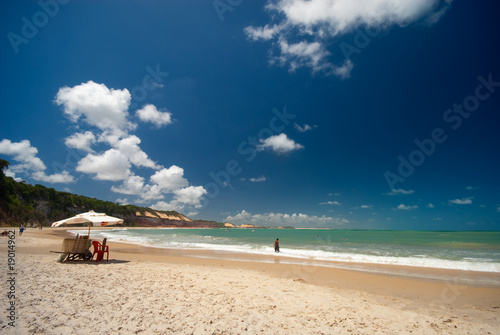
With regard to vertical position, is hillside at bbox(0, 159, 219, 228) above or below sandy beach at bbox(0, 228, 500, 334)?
above

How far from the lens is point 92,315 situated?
15.9ft

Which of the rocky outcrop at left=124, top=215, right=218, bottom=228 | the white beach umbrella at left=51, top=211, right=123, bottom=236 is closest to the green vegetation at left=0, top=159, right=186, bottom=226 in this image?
the rocky outcrop at left=124, top=215, right=218, bottom=228

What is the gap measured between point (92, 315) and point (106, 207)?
125 meters

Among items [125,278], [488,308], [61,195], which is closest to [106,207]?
[61,195]

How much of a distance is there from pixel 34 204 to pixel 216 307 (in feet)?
273

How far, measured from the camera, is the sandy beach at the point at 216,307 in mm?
4633

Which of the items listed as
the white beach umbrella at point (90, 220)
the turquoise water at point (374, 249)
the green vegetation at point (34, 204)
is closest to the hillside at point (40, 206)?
the green vegetation at point (34, 204)

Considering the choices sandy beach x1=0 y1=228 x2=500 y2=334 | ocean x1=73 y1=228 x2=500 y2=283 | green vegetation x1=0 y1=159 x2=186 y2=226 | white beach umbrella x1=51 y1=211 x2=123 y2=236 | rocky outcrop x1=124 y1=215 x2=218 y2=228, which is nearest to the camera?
sandy beach x1=0 y1=228 x2=500 y2=334

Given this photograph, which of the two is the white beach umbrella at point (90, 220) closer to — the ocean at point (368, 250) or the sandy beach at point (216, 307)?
the sandy beach at point (216, 307)

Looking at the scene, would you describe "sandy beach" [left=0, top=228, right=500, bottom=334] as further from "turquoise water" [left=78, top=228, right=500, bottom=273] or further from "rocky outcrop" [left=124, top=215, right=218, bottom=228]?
"rocky outcrop" [left=124, top=215, right=218, bottom=228]

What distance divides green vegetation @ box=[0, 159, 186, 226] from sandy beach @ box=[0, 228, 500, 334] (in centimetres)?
5418

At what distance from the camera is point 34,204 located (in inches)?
2554

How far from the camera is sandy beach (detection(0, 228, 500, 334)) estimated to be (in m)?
4.63

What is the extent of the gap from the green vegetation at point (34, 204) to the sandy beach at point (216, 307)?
54.2 m
